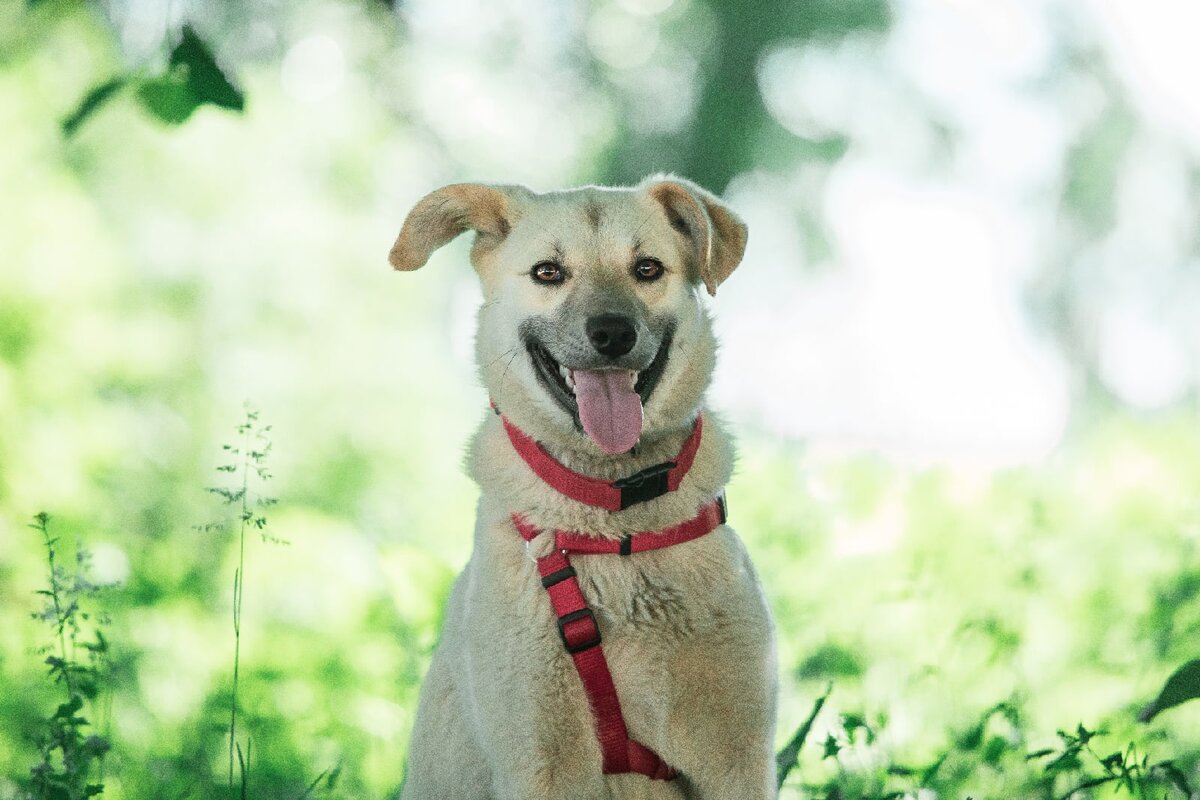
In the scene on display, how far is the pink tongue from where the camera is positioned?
2.55 metres

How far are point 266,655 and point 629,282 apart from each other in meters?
2.48

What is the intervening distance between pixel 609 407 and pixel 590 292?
25 cm

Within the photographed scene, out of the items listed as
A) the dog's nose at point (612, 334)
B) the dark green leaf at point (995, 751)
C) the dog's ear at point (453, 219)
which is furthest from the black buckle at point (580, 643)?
the dark green leaf at point (995, 751)

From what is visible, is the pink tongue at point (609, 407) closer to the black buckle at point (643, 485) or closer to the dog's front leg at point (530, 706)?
the black buckle at point (643, 485)

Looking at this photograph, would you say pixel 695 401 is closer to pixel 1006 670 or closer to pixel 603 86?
pixel 1006 670

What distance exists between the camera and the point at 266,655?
4484mm

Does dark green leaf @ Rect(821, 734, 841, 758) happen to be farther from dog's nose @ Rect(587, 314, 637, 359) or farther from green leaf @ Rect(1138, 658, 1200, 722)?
dog's nose @ Rect(587, 314, 637, 359)

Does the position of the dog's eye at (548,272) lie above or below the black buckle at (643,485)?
above

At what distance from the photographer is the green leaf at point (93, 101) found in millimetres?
2781

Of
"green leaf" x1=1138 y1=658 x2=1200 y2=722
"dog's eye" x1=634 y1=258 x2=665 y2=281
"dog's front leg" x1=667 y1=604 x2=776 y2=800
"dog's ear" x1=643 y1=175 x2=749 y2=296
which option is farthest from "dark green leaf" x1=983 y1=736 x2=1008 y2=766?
"dog's eye" x1=634 y1=258 x2=665 y2=281

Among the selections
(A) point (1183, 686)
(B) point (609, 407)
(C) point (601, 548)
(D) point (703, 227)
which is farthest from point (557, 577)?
(A) point (1183, 686)

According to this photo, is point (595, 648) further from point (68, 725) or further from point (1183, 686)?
point (68, 725)

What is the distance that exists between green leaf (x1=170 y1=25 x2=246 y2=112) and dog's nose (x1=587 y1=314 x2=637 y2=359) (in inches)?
38.7

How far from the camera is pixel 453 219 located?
2.84 metres
